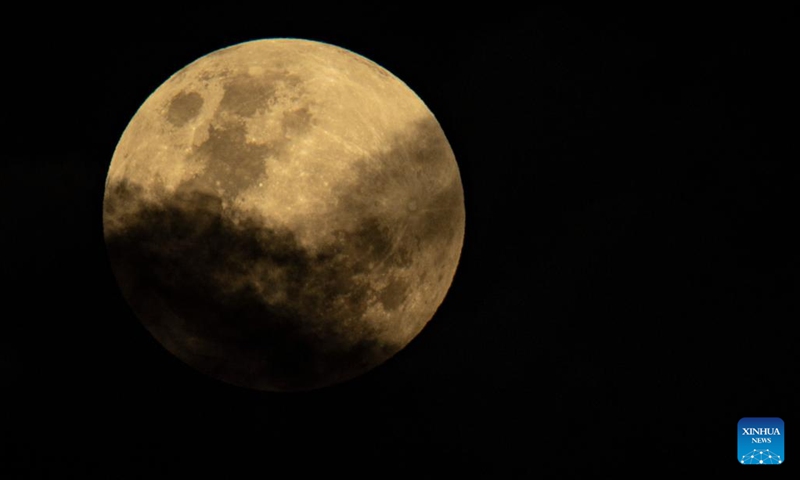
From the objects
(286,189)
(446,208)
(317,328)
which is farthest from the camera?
(446,208)

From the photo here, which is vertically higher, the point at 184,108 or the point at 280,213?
the point at 184,108

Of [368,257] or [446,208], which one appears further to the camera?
[446,208]

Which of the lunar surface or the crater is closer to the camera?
the lunar surface

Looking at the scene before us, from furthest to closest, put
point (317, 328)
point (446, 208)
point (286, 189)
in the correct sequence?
1. point (446, 208)
2. point (317, 328)
3. point (286, 189)

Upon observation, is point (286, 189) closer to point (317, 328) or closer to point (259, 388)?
point (317, 328)

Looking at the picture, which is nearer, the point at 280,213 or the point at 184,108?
the point at 280,213

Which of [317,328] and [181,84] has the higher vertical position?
[181,84]

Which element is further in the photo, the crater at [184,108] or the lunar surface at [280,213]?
the crater at [184,108]

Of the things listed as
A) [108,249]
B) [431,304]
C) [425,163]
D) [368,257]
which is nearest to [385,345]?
[431,304]
